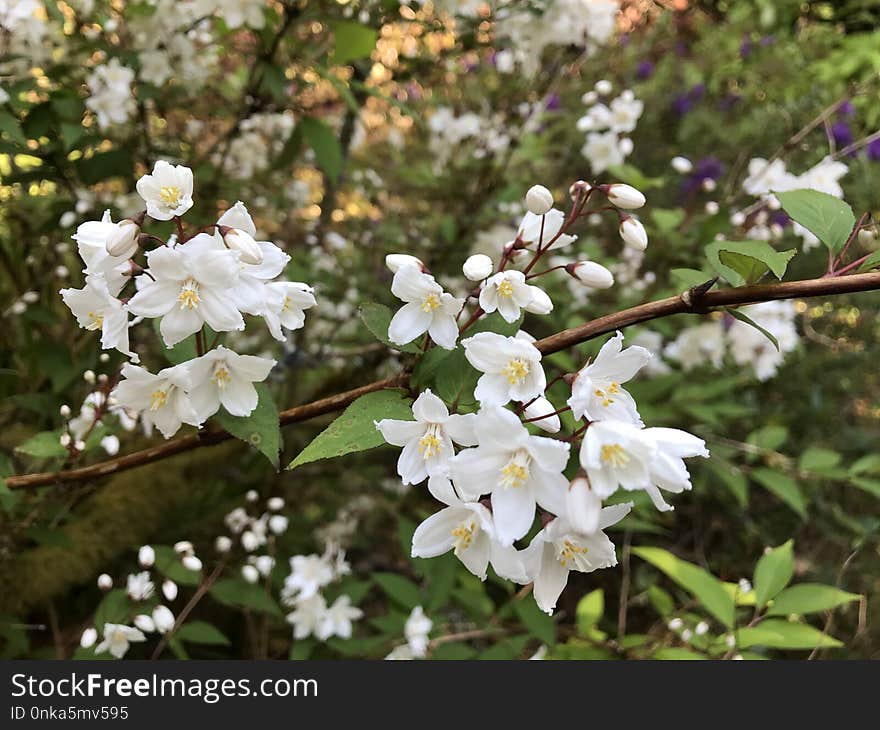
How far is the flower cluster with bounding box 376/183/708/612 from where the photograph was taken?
2.03ft

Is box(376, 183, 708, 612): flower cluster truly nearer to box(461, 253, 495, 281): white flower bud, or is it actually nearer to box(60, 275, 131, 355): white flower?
box(461, 253, 495, 281): white flower bud

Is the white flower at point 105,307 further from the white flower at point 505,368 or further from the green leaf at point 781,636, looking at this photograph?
the green leaf at point 781,636

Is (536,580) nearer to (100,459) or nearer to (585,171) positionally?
(100,459)

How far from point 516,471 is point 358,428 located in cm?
17

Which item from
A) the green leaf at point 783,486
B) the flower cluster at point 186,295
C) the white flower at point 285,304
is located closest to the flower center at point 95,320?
the flower cluster at point 186,295

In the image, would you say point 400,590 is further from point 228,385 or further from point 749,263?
point 749,263

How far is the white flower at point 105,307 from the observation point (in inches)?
30.5

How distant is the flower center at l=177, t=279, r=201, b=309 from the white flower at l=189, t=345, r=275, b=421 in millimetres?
69

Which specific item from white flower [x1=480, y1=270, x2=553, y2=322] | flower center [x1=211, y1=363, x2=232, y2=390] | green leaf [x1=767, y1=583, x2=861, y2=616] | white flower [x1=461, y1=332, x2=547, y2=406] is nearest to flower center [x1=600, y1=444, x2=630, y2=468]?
white flower [x1=461, y1=332, x2=547, y2=406]

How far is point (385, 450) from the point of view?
7.72 ft

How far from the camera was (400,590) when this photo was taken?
1.75 m

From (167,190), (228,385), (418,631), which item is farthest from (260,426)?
(418,631)

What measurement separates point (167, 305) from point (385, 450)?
1683 mm

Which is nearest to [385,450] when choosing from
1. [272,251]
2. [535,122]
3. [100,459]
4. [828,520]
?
[100,459]
